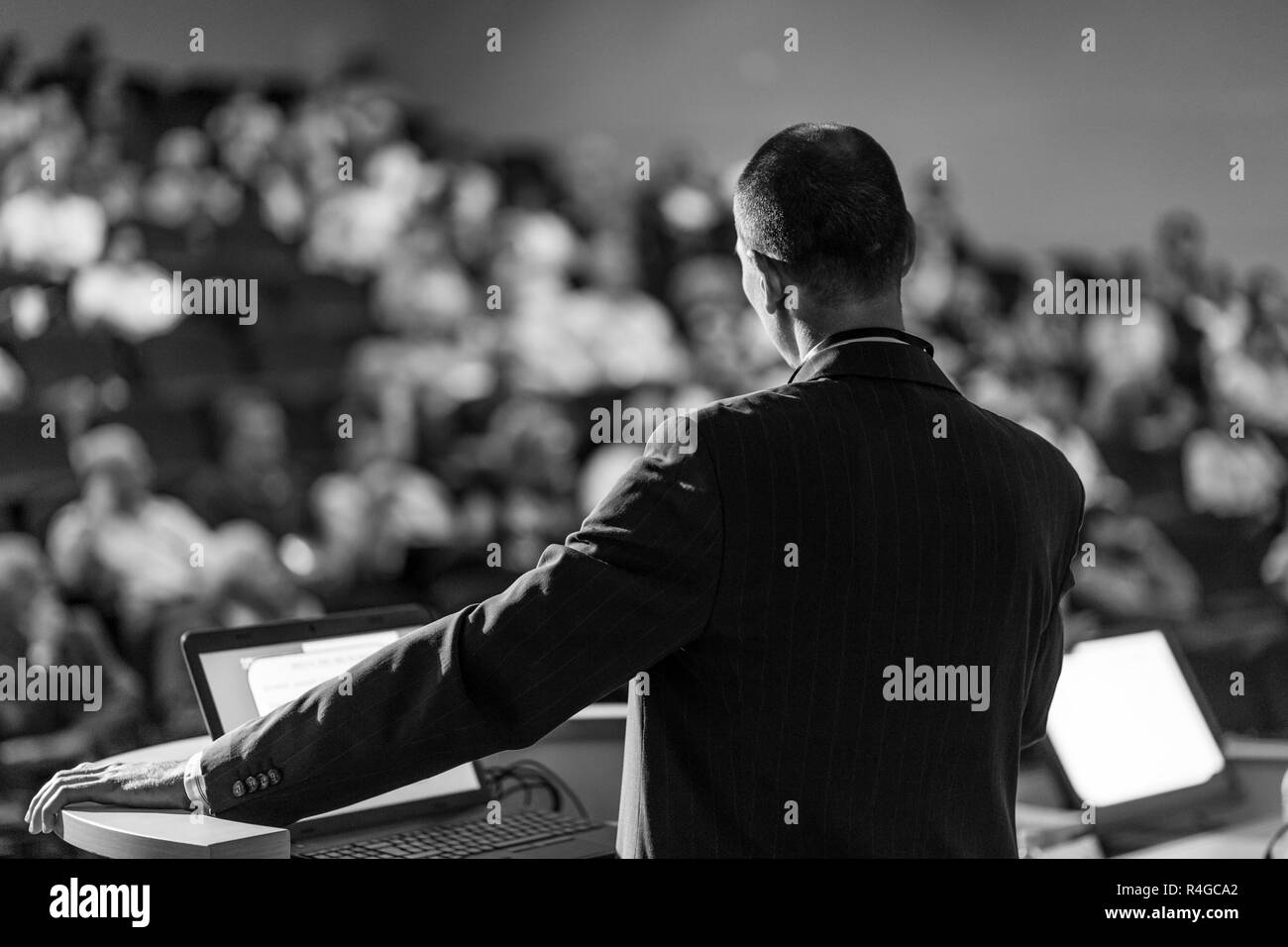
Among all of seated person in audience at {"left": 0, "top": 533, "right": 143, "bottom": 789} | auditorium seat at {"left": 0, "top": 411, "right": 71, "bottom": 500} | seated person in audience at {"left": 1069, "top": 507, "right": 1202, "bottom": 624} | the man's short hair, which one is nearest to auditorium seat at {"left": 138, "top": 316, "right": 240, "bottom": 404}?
auditorium seat at {"left": 0, "top": 411, "right": 71, "bottom": 500}

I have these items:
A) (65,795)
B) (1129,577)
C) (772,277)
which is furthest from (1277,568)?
(65,795)

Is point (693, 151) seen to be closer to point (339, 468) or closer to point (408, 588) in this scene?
point (339, 468)

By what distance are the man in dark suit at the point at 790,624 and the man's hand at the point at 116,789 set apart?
0.04 meters

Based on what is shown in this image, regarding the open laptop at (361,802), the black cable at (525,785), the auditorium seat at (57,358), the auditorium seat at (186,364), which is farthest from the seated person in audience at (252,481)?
the open laptop at (361,802)

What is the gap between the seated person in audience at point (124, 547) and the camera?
9.86ft

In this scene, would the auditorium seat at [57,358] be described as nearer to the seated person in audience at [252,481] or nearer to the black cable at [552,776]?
the seated person in audience at [252,481]

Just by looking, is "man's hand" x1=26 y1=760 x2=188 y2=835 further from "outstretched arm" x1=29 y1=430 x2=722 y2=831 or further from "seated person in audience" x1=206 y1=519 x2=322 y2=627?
"seated person in audience" x1=206 y1=519 x2=322 y2=627

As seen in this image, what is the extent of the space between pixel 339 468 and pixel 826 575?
3.26m

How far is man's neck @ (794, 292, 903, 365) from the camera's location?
35.4 inches

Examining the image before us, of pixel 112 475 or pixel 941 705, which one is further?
pixel 112 475

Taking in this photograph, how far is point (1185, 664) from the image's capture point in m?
1.44

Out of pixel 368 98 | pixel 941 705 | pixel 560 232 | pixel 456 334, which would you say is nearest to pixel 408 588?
pixel 456 334

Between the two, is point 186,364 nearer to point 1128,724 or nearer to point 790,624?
point 1128,724

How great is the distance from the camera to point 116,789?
94 cm
